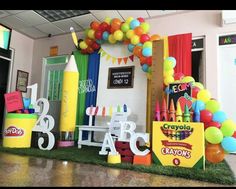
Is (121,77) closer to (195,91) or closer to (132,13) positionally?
(132,13)

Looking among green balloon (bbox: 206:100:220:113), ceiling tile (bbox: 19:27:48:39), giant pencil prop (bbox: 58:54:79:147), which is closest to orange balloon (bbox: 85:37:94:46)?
giant pencil prop (bbox: 58:54:79:147)

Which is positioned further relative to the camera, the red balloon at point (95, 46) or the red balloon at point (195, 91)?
the red balloon at point (95, 46)

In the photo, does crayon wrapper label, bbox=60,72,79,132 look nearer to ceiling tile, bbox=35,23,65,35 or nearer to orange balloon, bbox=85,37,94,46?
orange balloon, bbox=85,37,94,46

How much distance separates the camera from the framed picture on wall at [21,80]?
15.6 ft

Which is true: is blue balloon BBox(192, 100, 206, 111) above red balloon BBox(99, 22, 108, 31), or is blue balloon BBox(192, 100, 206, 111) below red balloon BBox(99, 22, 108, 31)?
below

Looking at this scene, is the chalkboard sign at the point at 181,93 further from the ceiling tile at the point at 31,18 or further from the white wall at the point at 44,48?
the ceiling tile at the point at 31,18

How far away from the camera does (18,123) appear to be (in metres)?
2.87

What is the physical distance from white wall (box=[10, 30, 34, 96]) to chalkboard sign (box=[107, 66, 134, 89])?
7.50 ft

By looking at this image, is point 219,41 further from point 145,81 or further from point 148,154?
point 148,154

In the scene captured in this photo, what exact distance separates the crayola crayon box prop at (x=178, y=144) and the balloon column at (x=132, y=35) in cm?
139

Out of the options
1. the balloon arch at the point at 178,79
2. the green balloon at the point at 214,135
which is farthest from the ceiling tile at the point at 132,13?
the green balloon at the point at 214,135

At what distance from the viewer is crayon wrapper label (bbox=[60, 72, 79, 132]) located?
3381 mm

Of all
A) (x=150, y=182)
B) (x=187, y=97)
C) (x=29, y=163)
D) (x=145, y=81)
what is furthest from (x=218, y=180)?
(x=145, y=81)

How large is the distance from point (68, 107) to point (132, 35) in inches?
62.9
